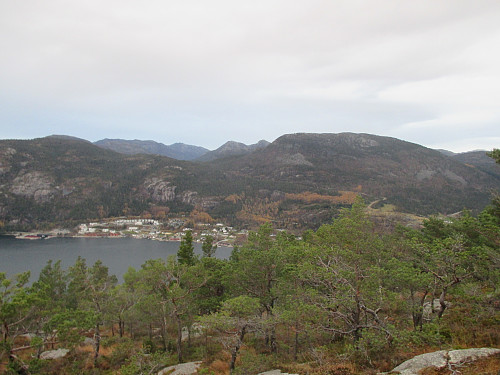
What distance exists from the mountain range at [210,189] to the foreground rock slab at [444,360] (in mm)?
94853

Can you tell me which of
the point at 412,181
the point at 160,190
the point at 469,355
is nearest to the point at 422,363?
the point at 469,355

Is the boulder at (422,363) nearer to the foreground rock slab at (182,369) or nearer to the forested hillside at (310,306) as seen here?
the forested hillside at (310,306)

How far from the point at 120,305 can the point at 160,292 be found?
5544 mm

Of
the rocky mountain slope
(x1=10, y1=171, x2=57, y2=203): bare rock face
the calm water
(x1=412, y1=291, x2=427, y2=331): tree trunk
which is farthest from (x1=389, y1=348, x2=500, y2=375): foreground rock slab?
(x1=10, y1=171, x2=57, y2=203): bare rock face

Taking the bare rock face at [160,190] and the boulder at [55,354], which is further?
the bare rock face at [160,190]

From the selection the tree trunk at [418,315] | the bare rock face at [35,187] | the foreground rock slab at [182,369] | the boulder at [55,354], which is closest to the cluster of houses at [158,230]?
the bare rock face at [35,187]

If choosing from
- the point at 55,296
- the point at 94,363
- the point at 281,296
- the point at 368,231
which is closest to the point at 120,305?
the point at 94,363

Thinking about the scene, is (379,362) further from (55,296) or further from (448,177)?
(448,177)

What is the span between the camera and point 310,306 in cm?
806

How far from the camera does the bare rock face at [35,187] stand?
5866 inches

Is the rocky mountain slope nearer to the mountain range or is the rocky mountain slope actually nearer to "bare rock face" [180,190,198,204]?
the mountain range

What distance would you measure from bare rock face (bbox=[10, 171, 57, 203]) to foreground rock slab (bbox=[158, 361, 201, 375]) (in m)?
171

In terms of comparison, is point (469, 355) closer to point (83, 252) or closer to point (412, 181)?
point (83, 252)

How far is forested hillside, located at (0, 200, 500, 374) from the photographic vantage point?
8.09m
